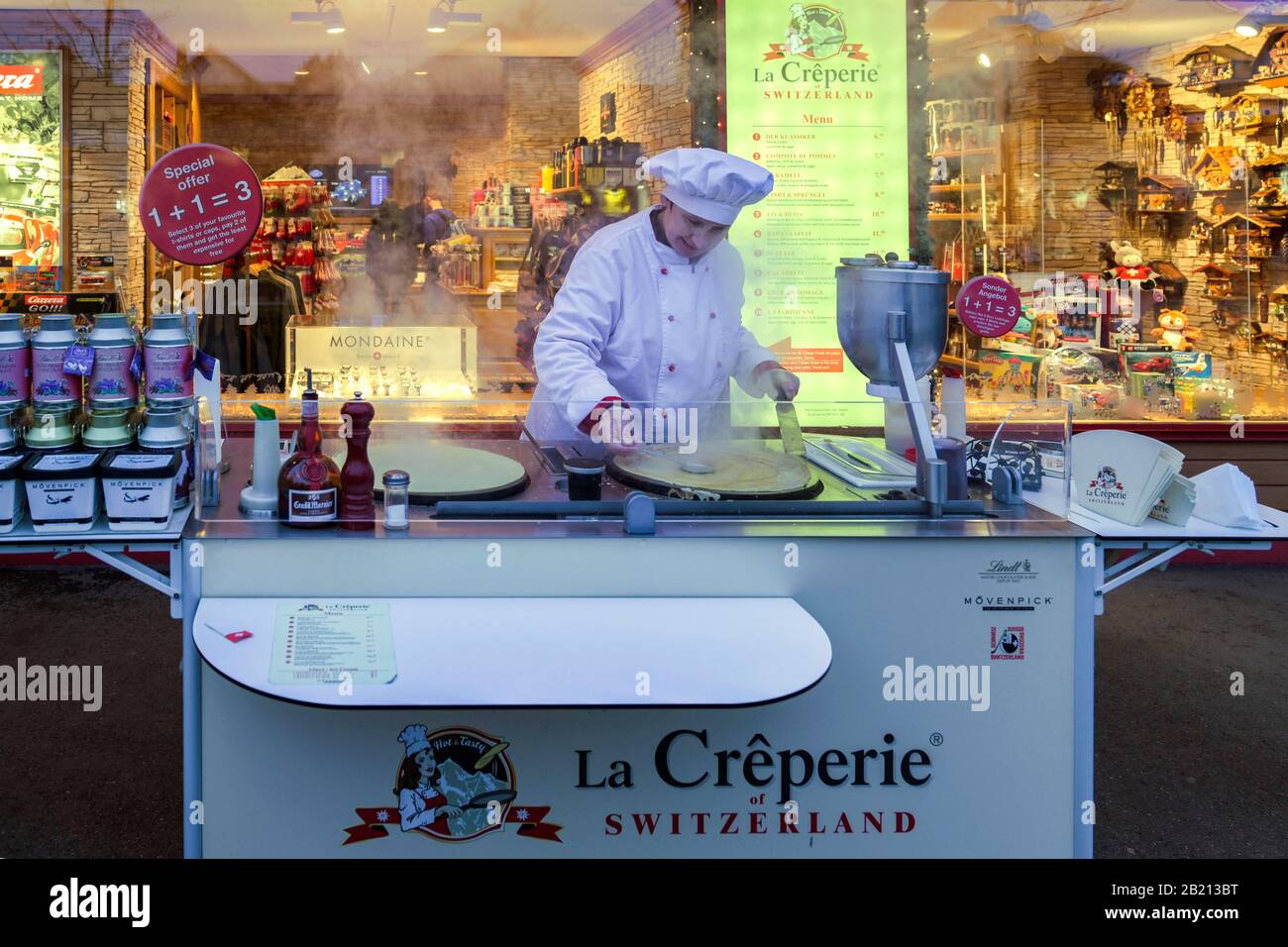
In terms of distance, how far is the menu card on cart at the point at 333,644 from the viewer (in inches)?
85.7

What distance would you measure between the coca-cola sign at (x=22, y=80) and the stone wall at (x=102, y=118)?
13 centimetres

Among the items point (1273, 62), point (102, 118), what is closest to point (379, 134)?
point (102, 118)

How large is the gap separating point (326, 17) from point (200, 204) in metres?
4.99

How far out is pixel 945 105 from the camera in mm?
7559

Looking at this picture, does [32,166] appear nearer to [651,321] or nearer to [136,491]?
[651,321]

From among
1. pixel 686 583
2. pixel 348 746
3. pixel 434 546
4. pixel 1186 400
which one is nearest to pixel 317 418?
pixel 434 546

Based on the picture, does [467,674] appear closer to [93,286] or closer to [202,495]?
[202,495]

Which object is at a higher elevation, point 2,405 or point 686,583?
point 2,405

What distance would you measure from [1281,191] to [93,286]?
23.0 ft

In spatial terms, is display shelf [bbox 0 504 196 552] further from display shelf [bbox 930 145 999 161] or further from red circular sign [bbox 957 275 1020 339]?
display shelf [bbox 930 145 999 161]
